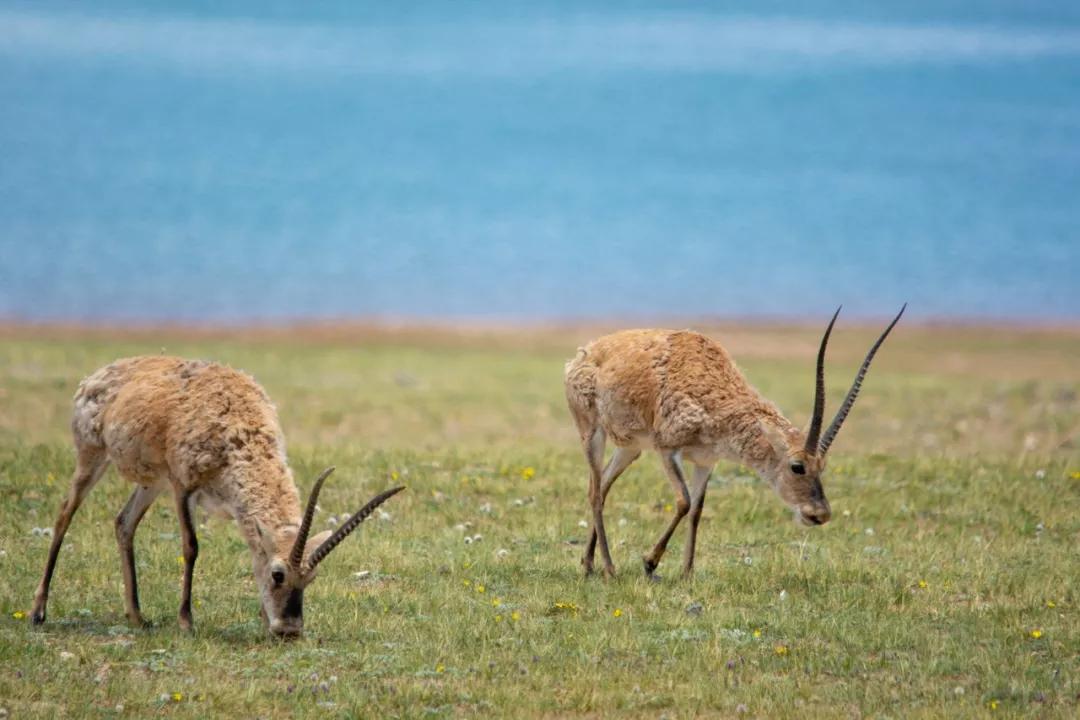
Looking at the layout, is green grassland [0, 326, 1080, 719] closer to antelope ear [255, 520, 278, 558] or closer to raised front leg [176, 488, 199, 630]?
raised front leg [176, 488, 199, 630]

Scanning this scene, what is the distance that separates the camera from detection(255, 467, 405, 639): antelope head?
11805 mm

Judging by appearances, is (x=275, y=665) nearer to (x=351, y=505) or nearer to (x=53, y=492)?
(x=351, y=505)

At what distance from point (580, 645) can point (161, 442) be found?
4.28 meters

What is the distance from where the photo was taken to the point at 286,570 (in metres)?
11.8

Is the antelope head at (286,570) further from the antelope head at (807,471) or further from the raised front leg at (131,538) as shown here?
the antelope head at (807,471)

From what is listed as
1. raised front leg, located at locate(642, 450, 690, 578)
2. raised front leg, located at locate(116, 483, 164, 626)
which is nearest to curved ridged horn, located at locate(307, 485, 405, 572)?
raised front leg, located at locate(116, 483, 164, 626)

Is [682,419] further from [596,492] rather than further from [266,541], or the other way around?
[266,541]

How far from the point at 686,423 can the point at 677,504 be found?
95 cm

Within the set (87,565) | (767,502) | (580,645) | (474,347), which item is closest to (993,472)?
(767,502)

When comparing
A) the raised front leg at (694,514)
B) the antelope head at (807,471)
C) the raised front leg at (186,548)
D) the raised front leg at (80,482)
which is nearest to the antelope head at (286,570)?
the raised front leg at (186,548)

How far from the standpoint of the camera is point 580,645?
12430 mm

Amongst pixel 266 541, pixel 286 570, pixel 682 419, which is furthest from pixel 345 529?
pixel 682 419

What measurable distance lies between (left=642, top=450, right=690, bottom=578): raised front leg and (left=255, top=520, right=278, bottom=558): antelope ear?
15.4 feet

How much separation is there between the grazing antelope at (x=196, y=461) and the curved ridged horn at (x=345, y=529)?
0.10 feet
